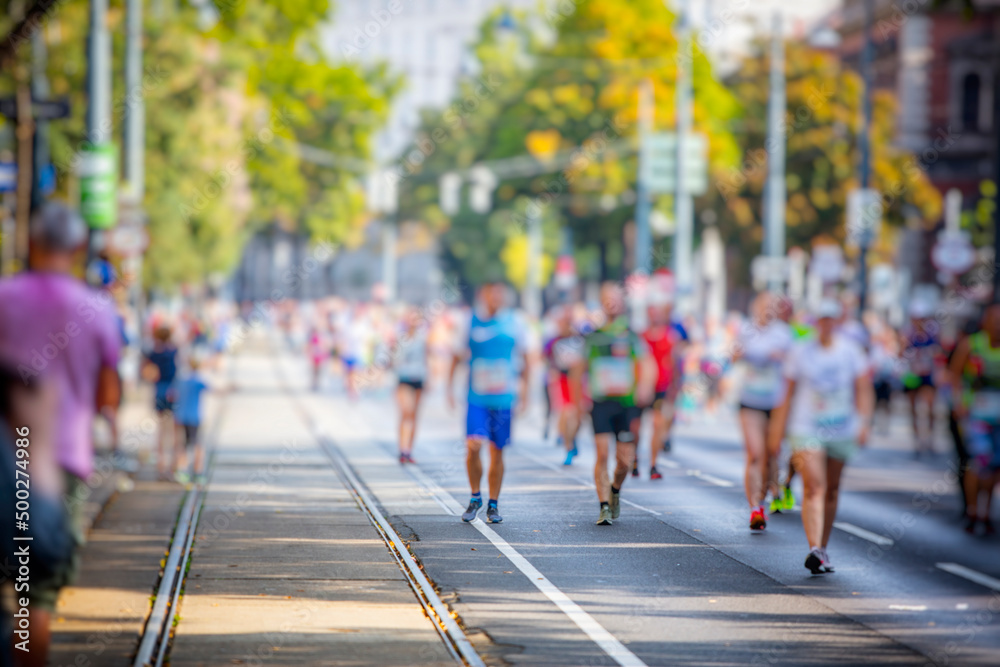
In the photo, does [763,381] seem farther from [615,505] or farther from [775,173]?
[775,173]

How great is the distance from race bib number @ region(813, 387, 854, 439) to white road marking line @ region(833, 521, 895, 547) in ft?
5.88

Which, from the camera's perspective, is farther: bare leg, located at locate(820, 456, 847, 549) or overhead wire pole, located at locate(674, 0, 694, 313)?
overhead wire pole, located at locate(674, 0, 694, 313)

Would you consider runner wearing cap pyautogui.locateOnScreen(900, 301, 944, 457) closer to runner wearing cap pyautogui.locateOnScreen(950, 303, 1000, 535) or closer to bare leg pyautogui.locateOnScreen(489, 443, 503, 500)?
runner wearing cap pyautogui.locateOnScreen(950, 303, 1000, 535)

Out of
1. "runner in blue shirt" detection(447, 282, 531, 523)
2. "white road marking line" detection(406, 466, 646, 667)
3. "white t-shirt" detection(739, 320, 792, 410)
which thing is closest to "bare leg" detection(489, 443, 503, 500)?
"runner in blue shirt" detection(447, 282, 531, 523)

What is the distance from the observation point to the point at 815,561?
10086 millimetres

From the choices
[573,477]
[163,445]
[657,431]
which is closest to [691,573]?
[573,477]

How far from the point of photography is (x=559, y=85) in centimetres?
5353

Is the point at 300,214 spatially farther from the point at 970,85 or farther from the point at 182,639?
the point at 182,639

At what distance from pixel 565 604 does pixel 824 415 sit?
7.74ft

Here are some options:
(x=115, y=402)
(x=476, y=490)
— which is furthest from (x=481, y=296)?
(x=115, y=402)

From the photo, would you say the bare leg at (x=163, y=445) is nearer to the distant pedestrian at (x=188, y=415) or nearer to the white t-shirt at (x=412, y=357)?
the distant pedestrian at (x=188, y=415)

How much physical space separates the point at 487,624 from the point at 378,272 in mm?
131275

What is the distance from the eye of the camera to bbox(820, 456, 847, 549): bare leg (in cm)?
1030

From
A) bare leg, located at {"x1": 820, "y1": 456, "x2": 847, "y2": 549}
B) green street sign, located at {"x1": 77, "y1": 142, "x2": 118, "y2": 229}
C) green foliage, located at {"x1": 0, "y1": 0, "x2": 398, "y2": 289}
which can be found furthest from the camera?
green foliage, located at {"x1": 0, "y1": 0, "x2": 398, "y2": 289}
